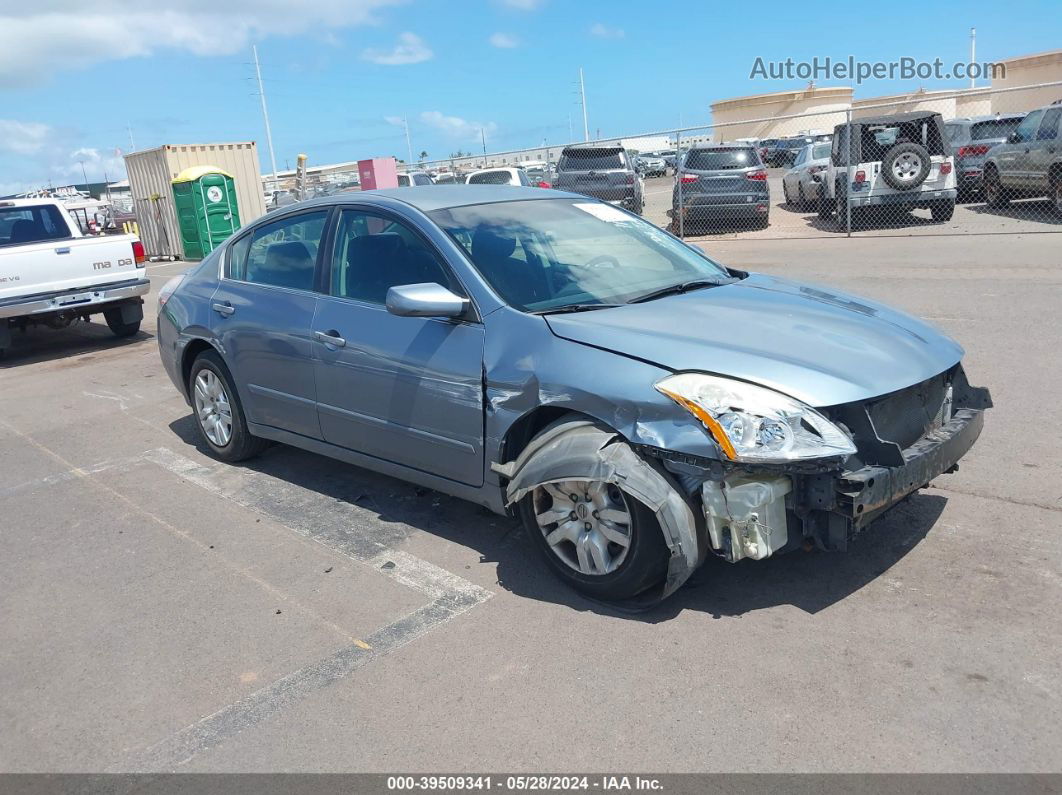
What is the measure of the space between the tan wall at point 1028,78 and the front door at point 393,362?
42643 mm

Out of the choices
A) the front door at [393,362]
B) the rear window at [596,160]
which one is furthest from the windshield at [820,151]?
the front door at [393,362]

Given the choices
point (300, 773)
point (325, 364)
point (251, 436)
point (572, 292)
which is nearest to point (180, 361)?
point (251, 436)

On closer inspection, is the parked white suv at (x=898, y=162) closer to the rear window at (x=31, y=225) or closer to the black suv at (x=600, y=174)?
the black suv at (x=600, y=174)

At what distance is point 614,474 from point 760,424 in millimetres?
583

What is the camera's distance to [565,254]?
14.8 ft

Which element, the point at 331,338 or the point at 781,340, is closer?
the point at 781,340

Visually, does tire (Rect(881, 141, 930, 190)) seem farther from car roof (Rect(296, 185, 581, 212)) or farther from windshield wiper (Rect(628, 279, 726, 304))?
windshield wiper (Rect(628, 279, 726, 304))

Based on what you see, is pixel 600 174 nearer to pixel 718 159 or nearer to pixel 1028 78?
pixel 718 159

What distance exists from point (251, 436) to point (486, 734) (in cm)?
334

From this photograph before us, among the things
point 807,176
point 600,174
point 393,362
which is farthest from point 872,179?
point 393,362

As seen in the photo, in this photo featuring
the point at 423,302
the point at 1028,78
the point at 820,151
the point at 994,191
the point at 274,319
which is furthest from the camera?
the point at 1028,78

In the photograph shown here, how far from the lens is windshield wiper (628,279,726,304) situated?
13.8 feet

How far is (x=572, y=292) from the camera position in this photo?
13.8ft

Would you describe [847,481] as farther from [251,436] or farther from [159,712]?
[251,436]
